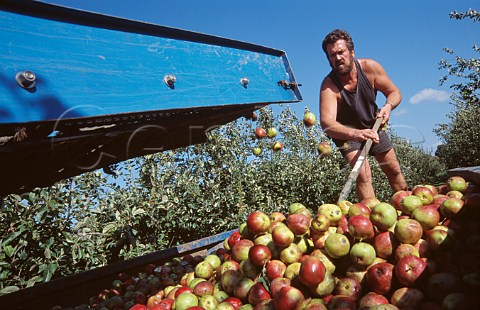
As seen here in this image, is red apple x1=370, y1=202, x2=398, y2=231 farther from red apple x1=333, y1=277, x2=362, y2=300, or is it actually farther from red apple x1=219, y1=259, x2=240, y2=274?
red apple x1=219, y1=259, x2=240, y2=274

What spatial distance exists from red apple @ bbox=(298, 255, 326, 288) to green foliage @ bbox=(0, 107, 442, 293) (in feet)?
11.2

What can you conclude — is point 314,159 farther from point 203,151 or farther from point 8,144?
point 8,144

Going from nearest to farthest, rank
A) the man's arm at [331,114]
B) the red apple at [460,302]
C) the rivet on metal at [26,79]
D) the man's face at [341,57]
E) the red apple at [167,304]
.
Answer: the rivet on metal at [26,79] < the red apple at [460,302] < the red apple at [167,304] < the man's arm at [331,114] < the man's face at [341,57]

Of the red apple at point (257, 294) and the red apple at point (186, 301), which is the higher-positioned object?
the red apple at point (257, 294)

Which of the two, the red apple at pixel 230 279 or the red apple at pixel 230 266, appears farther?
the red apple at pixel 230 266

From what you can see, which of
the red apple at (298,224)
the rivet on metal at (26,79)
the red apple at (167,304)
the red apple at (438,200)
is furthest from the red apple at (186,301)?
the red apple at (438,200)

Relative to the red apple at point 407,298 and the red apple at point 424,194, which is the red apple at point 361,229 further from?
the red apple at point 424,194

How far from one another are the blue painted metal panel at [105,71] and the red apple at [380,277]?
52.2 inches

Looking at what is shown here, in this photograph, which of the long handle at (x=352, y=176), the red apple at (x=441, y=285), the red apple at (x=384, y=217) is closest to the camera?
the red apple at (x=441, y=285)

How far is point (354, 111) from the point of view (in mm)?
4270

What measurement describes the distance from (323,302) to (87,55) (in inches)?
69.6

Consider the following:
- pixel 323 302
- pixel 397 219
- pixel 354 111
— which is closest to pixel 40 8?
Result: pixel 323 302

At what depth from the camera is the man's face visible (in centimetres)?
412

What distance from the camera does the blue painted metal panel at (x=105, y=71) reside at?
143cm
